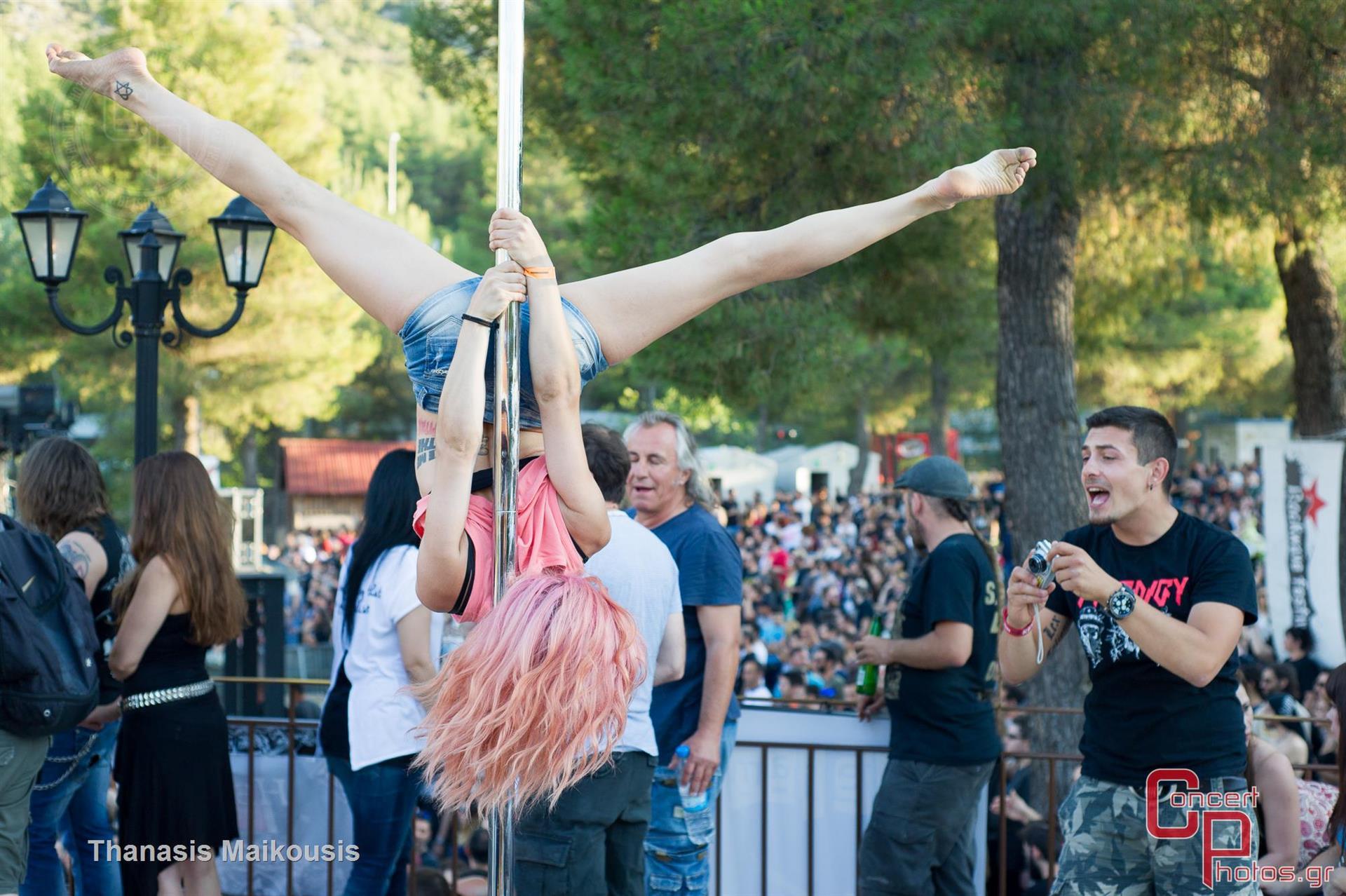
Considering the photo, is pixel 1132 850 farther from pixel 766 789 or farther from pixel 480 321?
pixel 480 321

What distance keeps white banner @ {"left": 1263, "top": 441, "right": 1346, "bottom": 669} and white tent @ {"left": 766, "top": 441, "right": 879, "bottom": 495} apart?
22.1m

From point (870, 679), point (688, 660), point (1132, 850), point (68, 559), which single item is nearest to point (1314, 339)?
point (870, 679)

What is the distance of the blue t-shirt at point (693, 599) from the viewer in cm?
391

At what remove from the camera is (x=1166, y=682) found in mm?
3135

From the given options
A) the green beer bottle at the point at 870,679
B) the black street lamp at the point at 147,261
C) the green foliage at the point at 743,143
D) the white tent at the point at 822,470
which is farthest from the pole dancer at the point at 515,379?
the white tent at the point at 822,470

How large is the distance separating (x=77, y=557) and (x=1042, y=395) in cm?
527

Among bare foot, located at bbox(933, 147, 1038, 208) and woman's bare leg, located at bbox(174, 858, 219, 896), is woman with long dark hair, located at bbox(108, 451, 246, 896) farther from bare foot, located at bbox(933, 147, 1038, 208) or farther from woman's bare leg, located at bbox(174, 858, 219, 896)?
bare foot, located at bbox(933, 147, 1038, 208)

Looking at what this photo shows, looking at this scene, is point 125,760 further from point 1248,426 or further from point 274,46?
point 1248,426

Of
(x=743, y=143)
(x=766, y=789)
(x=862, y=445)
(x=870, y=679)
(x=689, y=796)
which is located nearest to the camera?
(x=689, y=796)

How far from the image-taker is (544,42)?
24.7 ft

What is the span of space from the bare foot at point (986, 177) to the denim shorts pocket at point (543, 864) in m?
1.76

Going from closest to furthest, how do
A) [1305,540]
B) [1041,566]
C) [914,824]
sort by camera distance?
[1041,566]
[914,824]
[1305,540]

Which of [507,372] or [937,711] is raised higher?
[507,372]

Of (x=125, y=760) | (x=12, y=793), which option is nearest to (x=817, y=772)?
(x=125, y=760)
